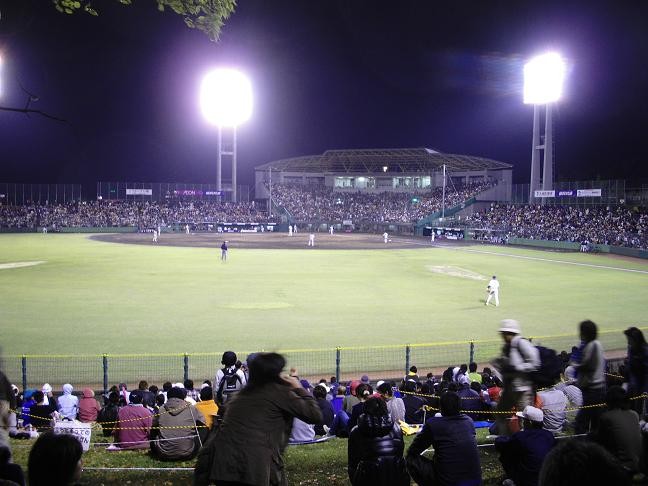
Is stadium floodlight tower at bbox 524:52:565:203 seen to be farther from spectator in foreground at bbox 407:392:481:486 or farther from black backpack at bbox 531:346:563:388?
spectator in foreground at bbox 407:392:481:486

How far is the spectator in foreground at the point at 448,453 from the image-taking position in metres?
5.12

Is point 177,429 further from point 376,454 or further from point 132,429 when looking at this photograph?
point 376,454

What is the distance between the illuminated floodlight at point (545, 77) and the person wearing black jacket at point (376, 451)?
71.9 meters

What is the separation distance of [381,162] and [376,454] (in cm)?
10254

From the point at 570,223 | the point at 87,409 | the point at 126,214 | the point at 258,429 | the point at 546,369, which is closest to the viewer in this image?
the point at 258,429

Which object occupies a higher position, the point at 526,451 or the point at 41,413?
the point at 526,451

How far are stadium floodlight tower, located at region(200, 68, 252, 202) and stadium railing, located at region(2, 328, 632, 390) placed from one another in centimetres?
7627

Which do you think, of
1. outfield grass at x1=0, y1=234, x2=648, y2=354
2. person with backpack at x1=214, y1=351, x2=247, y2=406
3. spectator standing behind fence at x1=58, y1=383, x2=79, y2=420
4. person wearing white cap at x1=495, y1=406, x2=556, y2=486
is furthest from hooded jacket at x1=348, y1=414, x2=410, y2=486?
outfield grass at x1=0, y1=234, x2=648, y2=354

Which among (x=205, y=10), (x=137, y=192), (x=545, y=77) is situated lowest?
(x=205, y=10)

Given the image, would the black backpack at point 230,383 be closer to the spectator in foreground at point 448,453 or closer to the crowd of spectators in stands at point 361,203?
the spectator in foreground at point 448,453

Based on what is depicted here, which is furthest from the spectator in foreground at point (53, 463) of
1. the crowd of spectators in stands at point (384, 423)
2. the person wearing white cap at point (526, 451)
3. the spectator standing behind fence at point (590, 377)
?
the spectator standing behind fence at point (590, 377)

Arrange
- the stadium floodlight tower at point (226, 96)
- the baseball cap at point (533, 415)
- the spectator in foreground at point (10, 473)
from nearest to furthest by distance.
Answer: the spectator in foreground at point (10, 473)
the baseball cap at point (533, 415)
the stadium floodlight tower at point (226, 96)

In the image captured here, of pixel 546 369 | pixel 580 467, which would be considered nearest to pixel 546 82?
pixel 546 369

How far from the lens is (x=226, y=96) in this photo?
287 feet
